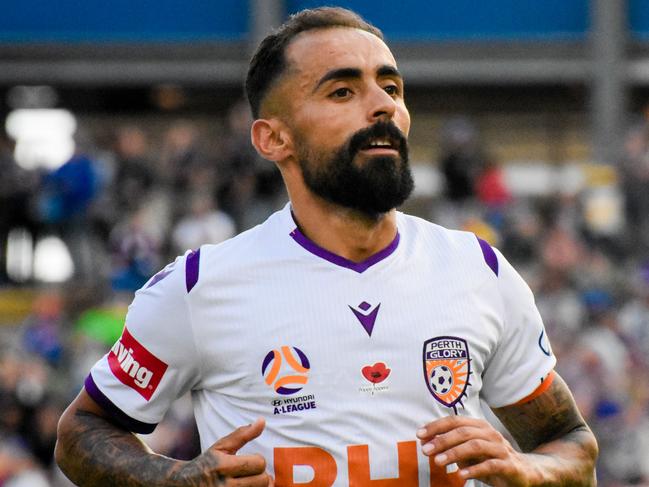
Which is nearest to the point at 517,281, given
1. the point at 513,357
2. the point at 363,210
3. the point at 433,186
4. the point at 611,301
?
the point at 513,357

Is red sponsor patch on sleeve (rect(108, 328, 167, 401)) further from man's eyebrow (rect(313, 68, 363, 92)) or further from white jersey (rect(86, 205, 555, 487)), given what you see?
man's eyebrow (rect(313, 68, 363, 92))

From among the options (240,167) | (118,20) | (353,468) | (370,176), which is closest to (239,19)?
(118,20)

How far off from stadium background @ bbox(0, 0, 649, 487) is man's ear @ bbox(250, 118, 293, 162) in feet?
19.2

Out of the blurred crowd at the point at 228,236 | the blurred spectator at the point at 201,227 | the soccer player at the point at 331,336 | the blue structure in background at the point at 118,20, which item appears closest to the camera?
the soccer player at the point at 331,336

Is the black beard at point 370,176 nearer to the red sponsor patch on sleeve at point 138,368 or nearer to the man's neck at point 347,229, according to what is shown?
the man's neck at point 347,229

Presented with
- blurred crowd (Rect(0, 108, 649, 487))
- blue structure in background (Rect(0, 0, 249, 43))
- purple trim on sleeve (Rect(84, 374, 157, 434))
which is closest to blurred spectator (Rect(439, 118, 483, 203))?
blurred crowd (Rect(0, 108, 649, 487))

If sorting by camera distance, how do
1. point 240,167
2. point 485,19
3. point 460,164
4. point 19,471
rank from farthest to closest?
1. point 485,19
2. point 460,164
3. point 240,167
4. point 19,471

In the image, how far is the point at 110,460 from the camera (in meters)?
3.95

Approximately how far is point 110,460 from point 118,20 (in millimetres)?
13762

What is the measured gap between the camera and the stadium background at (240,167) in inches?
455

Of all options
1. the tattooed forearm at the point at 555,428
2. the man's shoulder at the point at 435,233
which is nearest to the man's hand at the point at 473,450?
the tattooed forearm at the point at 555,428

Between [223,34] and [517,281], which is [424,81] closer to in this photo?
[223,34]

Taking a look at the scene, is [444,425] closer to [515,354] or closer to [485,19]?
[515,354]

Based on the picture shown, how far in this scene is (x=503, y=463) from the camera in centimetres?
363
